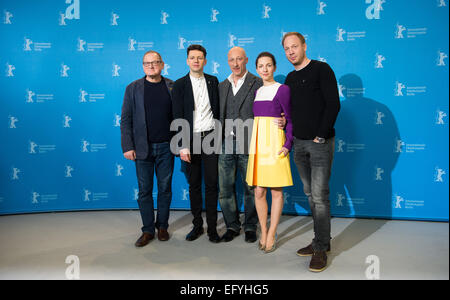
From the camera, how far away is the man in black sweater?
7.56ft

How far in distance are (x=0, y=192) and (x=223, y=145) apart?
9.47 feet

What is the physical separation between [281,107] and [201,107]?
0.71m

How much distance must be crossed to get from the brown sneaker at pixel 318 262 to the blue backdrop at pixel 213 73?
56.5 inches

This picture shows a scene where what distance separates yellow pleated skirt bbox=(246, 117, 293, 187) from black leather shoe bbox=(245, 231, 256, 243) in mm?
614

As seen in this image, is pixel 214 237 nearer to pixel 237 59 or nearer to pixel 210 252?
pixel 210 252

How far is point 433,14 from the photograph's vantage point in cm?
340

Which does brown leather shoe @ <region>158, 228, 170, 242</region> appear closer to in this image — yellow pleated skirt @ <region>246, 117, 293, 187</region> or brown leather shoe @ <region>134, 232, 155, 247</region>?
brown leather shoe @ <region>134, 232, 155, 247</region>

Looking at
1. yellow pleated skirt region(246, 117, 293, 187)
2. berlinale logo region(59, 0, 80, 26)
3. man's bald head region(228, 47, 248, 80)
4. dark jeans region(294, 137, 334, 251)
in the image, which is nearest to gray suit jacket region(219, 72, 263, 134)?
man's bald head region(228, 47, 248, 80)

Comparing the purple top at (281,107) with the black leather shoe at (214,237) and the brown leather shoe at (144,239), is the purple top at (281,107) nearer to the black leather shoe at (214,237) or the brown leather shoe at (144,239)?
the black leather shoe at (214,237)

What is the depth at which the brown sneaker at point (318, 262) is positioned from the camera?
7.61ft

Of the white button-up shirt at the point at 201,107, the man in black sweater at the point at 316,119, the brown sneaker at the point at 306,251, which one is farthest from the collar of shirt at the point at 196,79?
the brown sneaker at the point at 306,251

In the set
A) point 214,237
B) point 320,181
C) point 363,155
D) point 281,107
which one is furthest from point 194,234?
point 363,155

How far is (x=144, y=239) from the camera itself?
2865 millimetres

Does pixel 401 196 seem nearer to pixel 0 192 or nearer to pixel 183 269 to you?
pixel 183 269
